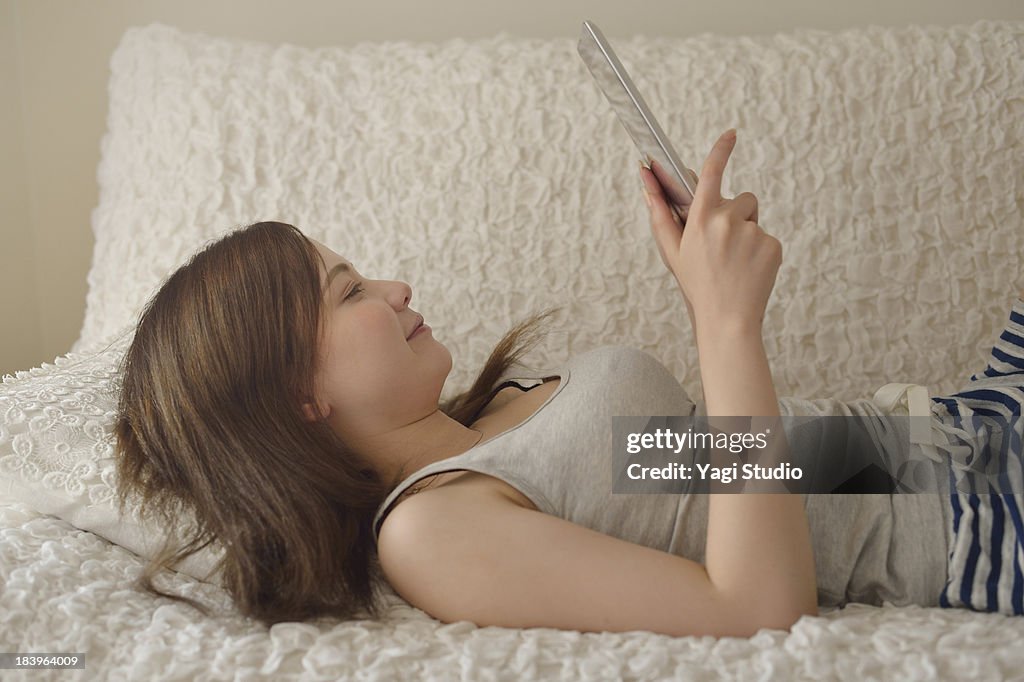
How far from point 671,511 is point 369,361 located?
318mm

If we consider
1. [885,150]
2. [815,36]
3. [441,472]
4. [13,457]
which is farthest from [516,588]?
[815,36]

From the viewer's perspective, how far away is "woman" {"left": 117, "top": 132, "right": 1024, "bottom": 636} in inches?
29.8

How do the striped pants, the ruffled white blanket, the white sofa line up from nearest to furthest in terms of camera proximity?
the ruffled white blanket → the striped pants → the white sofa

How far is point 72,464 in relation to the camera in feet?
3.10

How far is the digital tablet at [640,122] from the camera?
875 millimetres

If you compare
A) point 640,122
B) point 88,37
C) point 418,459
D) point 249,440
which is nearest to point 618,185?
point 640,122

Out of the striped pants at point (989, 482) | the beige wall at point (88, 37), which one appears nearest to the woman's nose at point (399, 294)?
the striped pants at point (989, 482)

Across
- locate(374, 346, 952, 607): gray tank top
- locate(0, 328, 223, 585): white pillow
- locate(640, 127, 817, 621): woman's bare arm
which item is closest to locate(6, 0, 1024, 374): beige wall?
locate(0, 328, 223, 585): white pillow

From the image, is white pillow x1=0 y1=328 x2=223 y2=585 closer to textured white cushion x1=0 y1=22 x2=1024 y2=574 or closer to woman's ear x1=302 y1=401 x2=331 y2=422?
woman's ear x1=302 y1=401 x2=331 y2=422

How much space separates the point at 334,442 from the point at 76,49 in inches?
48.4

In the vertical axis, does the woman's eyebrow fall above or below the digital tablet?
below

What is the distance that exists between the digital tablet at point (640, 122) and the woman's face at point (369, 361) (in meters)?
0.28

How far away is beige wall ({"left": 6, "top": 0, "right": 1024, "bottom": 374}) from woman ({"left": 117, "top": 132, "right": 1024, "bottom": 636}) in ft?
2.93

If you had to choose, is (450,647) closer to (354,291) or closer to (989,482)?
(354,291)
